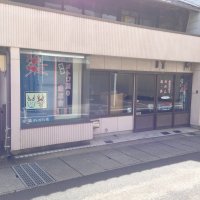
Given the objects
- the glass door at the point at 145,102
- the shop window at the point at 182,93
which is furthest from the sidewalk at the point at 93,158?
the shop window at the point at 182,93

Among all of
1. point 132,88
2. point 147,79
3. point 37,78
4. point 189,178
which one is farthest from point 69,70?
point 189,178

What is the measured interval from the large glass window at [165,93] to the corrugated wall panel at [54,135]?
414cm

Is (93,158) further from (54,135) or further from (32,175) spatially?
(32,175)

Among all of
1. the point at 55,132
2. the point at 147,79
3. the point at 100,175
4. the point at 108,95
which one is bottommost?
the point at 100,175

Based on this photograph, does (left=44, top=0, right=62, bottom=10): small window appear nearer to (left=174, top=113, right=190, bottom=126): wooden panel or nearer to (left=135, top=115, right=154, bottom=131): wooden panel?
(left=135, top=115, right=154, bottom=131): wooden panel

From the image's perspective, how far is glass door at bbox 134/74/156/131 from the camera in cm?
1013

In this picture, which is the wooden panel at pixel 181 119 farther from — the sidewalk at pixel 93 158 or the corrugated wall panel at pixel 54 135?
the corrugated wall panel at pixel 54 135

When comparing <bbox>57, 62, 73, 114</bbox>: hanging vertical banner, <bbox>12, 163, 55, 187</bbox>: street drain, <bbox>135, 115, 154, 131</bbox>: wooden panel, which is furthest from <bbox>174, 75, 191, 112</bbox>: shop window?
<bbox>12, 163, 55, 187</bbox>: street drain

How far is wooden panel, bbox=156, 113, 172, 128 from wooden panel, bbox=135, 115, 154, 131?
0.32 meters

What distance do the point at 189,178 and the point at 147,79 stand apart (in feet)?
17.4

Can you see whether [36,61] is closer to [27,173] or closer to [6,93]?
[6,93]

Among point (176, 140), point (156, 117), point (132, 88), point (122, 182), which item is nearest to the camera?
point (122, 182)

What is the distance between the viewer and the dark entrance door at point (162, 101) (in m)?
10.2

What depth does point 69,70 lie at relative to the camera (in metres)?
7.95
